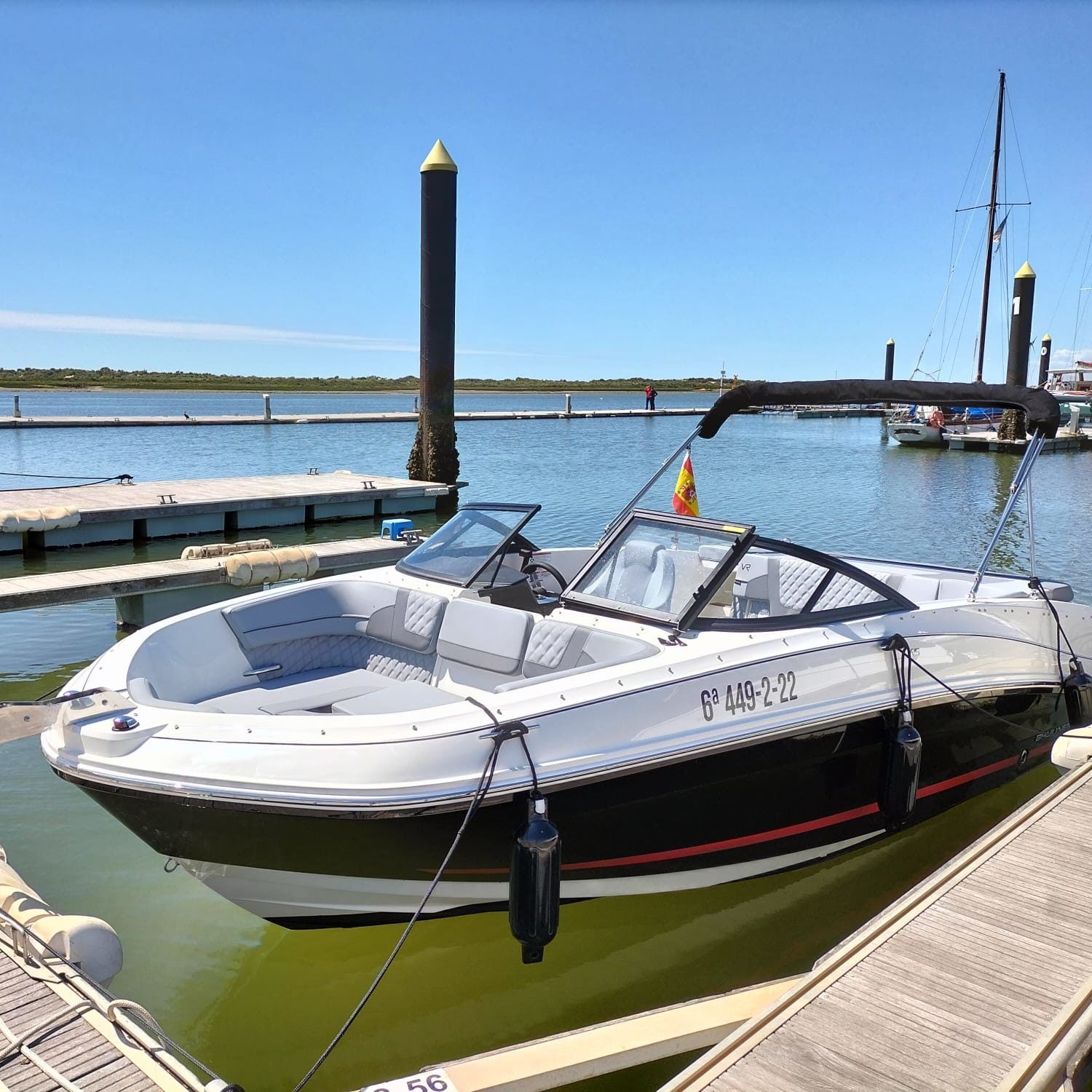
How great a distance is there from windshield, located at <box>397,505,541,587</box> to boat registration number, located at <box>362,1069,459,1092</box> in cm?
310

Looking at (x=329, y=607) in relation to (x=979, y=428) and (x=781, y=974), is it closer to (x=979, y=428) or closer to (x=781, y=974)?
(x=781, y=974)

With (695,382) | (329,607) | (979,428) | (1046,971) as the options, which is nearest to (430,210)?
(329,607)

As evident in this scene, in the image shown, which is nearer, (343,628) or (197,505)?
(343,628)

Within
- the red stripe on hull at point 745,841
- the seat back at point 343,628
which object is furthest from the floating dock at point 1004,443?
the seat back at point 343,628

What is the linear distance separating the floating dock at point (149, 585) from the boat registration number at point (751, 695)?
6399 millimetres

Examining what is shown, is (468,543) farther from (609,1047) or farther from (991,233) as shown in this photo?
(991,233)

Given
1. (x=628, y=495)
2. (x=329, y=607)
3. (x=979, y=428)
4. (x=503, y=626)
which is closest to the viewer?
(x=503, y=626)

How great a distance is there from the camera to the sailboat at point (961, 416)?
3619cm

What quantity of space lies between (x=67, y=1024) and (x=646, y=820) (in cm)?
229

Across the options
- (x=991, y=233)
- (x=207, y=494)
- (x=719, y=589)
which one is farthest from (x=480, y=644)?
(x=991, y=233)

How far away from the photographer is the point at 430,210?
16.9 metres

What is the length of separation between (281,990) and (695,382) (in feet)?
452

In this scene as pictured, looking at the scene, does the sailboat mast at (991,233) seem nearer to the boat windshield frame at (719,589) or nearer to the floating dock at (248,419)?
the floating dock at (248,419)

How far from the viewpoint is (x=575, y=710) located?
4051 millimetres
